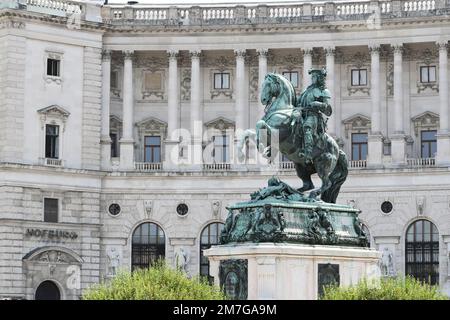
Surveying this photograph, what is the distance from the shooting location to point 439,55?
274 ft

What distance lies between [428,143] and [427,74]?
4.46 meters

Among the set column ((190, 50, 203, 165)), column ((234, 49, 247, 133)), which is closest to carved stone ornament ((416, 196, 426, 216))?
column ((234, 49, 247, 133))

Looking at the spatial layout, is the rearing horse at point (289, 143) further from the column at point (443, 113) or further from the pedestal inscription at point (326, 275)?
the column at point (443, 113)

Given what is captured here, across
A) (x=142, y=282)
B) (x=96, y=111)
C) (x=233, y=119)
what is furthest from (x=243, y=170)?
(x=142, y=282)

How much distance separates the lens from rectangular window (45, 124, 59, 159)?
8312 centimetres

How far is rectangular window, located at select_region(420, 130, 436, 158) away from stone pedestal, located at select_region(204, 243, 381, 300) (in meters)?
44.4

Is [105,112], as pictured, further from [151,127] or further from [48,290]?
[48,290]

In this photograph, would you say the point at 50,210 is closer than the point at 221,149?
Yes

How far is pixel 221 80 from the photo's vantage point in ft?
289

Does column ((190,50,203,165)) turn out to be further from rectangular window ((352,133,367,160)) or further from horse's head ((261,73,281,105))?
horse's head ((261,73,281,105))

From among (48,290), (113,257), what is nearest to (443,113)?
(113,257)
